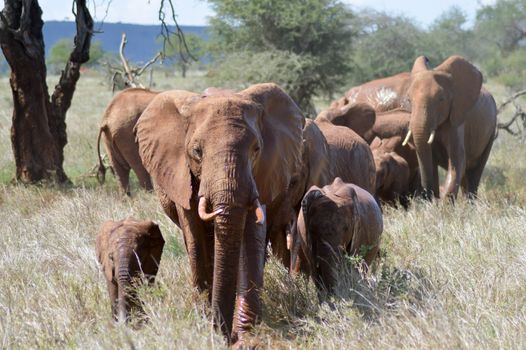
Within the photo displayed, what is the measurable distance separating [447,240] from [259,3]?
16.6 meters

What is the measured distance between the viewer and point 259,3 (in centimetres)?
2334

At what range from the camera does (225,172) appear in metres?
4.76

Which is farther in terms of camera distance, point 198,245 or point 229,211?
point 198,245

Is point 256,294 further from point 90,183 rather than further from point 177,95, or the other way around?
point 90,183

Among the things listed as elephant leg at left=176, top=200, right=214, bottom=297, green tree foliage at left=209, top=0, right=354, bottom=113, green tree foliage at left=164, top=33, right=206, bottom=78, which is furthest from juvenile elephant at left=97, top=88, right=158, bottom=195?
green tree foliage at left=209, top=0, right=354, bottom=113

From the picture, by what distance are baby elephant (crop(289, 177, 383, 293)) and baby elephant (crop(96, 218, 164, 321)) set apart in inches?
38.6

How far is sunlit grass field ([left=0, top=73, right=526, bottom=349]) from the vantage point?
4.82 m

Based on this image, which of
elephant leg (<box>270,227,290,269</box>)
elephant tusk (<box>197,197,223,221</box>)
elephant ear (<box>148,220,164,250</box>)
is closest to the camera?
elephant tusk (<box>197,197,223,221</box>)

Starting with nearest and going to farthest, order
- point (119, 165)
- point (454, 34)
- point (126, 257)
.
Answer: point (126, 257)
point (119, 165)
point (454, 34)

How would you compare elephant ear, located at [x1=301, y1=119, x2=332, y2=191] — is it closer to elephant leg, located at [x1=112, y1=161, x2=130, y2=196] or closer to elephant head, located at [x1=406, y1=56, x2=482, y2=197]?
elephant head, located at [x1=406, y1=56, x2=482, y2=197]

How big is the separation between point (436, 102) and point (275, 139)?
247 inches

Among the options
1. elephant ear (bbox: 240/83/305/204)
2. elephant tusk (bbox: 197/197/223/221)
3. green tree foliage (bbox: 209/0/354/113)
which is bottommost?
green tree foliage (bbox: 209/0/354/113)

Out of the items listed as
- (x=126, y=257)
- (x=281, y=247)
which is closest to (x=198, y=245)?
(x=126, y=257)

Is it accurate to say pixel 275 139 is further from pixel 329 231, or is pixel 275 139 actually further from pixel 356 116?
pixel 356 116
